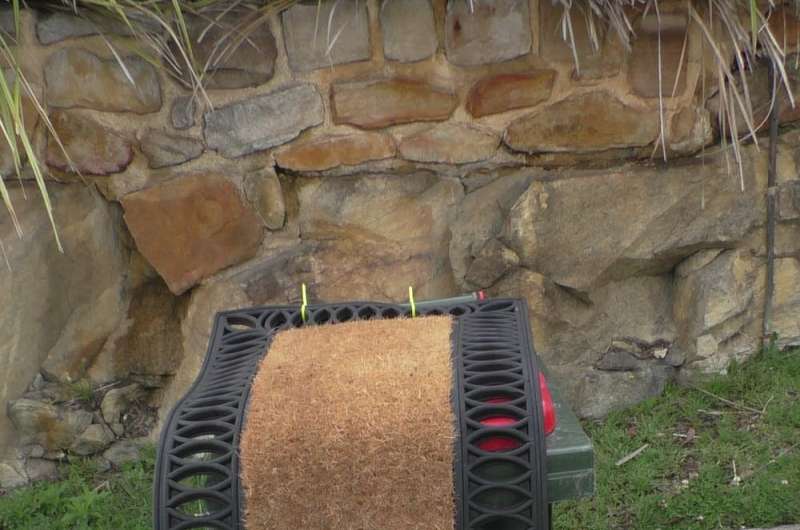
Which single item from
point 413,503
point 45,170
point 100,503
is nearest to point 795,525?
point 413,503

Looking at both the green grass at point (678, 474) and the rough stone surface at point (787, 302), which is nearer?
the green grass at point (678, 474)

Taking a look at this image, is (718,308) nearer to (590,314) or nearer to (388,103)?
(590,314)

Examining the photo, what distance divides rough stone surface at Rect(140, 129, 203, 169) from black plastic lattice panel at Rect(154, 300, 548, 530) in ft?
3.04

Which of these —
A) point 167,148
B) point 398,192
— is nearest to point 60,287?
point 167,148

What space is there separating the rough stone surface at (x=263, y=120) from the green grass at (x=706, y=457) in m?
1.14

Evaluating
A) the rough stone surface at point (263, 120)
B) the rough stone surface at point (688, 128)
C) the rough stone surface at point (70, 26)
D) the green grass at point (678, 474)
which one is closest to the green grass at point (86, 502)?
the green grass at point (678, 474)

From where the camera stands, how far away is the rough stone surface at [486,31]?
2414 millimetres

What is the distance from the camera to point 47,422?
2.55 metres

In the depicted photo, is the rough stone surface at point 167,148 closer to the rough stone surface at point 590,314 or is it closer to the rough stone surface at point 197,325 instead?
the rough stone surface at point 197,325

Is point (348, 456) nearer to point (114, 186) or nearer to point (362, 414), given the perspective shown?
point (362, 414)

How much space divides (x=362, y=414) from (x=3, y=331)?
142 centimetres

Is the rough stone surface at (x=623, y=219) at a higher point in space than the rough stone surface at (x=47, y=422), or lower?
higher

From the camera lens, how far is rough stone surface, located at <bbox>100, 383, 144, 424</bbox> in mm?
2604

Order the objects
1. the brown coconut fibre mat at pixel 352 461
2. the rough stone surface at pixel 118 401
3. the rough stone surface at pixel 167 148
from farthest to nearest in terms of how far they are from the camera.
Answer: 1. the rough stone surface at pixel 118 401
2. the rough stone surface at pixel 167 148
3. the brown coconut fibre mat at pixel 352 461
